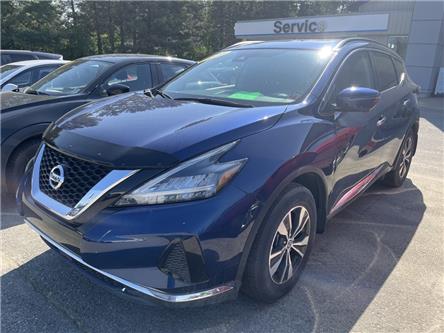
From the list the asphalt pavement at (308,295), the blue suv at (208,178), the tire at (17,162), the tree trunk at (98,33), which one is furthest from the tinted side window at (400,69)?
the tree trunk at (98,33)

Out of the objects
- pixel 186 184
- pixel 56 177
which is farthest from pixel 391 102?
Answer: pixel 56 177

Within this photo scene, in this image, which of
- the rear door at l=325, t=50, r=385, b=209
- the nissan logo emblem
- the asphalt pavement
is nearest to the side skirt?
the rear door at l=325, t=50, r=385, b=209

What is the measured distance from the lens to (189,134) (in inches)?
92.6

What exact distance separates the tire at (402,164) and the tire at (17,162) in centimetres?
416

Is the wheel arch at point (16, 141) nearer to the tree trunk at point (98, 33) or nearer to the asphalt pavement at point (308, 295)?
the asphalt pavement at point (308, 295)

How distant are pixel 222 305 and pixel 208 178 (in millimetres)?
1006

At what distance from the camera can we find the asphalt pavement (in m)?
2.50

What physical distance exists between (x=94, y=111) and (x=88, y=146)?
66 cm

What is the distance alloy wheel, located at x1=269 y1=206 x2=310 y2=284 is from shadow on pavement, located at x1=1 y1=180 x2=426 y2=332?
0.71 feet

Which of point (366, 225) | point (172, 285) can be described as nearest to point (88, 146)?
point (172, 285)

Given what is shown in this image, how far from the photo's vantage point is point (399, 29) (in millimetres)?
20188

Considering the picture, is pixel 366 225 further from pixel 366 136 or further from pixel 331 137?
pixel 331 137

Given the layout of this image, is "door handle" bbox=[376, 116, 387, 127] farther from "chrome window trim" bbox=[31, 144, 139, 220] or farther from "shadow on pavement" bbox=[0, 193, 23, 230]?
"shadow on pavement" bbox=[0, 193, 23, 230]

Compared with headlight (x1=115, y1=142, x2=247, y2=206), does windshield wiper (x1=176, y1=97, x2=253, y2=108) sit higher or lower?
higher
